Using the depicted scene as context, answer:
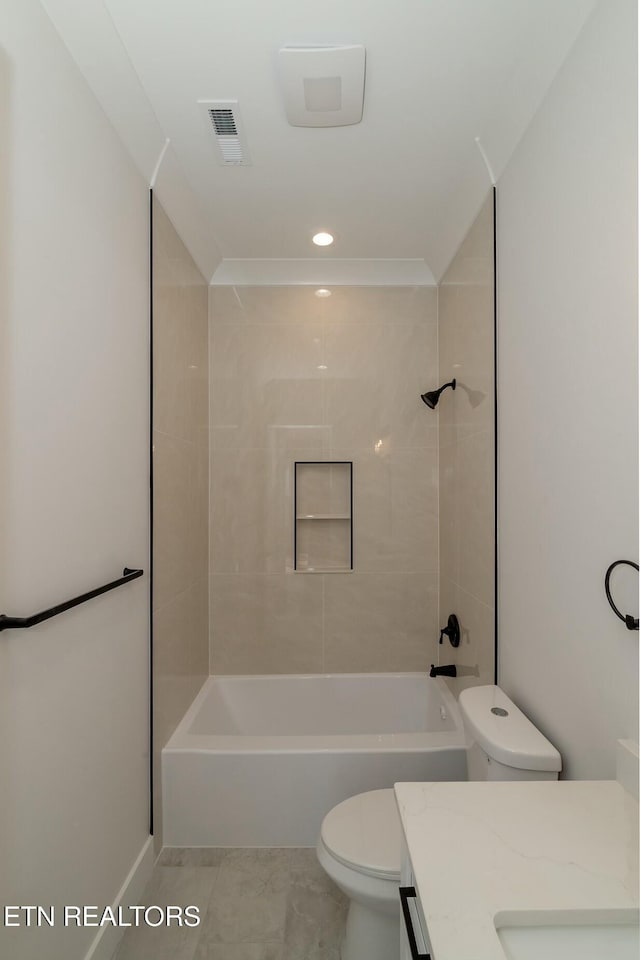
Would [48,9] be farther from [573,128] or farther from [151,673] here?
[151,673]

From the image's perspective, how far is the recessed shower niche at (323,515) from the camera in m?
2.82

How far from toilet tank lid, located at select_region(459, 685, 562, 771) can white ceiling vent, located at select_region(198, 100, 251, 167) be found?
1.91 meters

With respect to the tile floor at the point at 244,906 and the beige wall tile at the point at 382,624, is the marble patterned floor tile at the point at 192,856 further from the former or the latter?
the beige wall tile at the point at 382,624

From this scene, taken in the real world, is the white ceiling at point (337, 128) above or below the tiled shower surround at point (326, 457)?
above

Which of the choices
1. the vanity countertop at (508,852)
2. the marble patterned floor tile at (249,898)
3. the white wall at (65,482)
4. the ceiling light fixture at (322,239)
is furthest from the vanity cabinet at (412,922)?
the ceiling light fixture at (322,239)

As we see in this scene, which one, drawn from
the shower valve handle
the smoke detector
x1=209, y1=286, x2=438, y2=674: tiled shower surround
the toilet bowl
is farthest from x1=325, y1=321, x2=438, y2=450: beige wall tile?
the toilet bowl

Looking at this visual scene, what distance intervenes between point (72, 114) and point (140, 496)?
3.48 ft

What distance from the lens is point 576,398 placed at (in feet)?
4.12

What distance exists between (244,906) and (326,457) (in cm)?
186

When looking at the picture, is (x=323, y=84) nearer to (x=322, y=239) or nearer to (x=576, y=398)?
(x=322, y=239)

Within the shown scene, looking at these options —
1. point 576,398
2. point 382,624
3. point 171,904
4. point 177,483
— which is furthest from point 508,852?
point 382,624

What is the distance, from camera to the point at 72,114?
1323 millimetres

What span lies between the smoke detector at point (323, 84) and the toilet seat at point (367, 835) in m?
2.05

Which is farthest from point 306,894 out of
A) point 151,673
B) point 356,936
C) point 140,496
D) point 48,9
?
point 48,9
